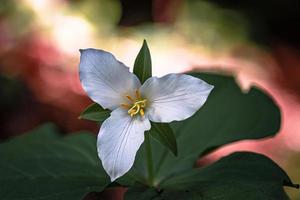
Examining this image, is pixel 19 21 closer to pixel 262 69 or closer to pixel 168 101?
pixel 262 69

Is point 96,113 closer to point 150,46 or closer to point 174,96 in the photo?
point 174,96

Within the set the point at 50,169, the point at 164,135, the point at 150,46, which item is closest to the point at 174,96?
the point at 164,135

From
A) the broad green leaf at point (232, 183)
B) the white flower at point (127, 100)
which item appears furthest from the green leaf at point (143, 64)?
the broad green leaf at point (232, 183)

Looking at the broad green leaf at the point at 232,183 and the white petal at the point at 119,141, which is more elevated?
the white petal at the point at 119,141

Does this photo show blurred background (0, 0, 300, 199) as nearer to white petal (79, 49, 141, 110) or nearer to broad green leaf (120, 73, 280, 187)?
broad green leaf (120, 73, 280, 187)

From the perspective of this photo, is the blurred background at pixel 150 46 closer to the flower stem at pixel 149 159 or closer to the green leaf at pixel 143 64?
the flower stem at pixel 149 159

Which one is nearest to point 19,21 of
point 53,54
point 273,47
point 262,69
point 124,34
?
point 53,54
